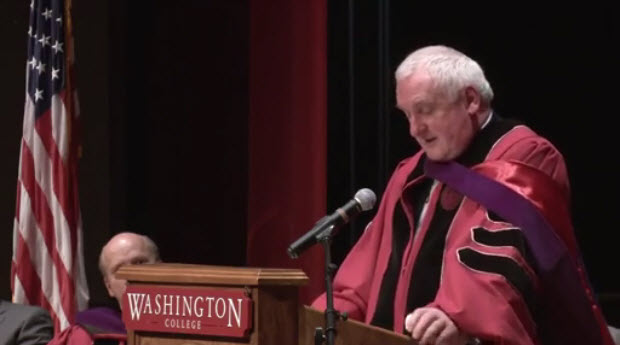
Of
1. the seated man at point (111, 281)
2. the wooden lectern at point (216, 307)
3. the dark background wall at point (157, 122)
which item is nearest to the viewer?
the wooden lectern at point (216, 307)

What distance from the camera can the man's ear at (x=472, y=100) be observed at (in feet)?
11.5

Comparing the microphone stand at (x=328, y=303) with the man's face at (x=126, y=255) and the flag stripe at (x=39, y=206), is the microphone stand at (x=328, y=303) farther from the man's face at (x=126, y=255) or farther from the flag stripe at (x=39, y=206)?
the flag stripe at (x=39, y=206)

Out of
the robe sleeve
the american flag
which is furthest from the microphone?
the american flag

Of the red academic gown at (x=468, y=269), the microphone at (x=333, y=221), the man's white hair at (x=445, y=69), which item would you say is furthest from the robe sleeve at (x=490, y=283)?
the microphone at (x=333, y=221)

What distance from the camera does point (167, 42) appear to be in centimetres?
685

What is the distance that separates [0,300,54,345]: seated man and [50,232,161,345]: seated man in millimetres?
84

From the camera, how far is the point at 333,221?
2.84 m

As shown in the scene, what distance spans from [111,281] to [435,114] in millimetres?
1703

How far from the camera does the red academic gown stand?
318 cm

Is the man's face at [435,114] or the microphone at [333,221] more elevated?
the man's face at [435,114]

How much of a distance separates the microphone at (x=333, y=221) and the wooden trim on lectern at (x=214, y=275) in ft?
0.18

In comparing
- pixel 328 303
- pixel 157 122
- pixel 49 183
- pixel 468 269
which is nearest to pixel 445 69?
pixel 468 269

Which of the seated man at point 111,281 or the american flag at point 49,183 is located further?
the american flag at point 49,183

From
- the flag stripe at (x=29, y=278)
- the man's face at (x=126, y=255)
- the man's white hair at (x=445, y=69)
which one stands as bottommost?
the flag stripe at (x=29, y=278)
